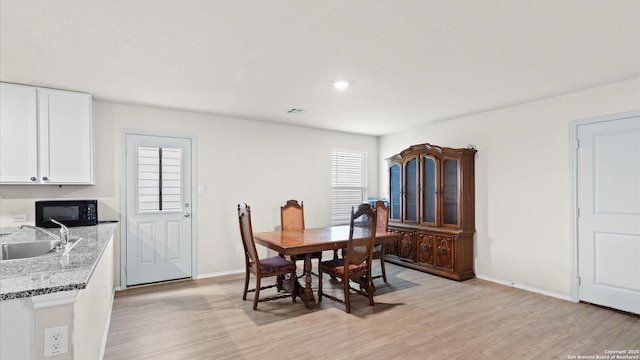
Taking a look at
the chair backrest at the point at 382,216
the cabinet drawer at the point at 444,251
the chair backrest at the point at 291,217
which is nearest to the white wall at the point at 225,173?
the chair backrest at the point at 291,217

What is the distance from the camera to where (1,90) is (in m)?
3.25

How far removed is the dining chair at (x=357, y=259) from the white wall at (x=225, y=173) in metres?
1.84

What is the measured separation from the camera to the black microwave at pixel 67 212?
3334 millimetres

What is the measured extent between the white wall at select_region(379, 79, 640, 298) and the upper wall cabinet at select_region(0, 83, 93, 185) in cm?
499

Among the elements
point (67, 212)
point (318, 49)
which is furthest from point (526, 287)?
point (67, 212)

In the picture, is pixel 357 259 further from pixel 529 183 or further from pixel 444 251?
pixel 529 183

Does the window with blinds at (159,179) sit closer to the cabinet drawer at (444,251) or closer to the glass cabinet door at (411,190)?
the glass cabinet door at (411,190)

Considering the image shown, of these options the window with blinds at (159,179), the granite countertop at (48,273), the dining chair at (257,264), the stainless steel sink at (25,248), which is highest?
the window with blinds at (159,179)

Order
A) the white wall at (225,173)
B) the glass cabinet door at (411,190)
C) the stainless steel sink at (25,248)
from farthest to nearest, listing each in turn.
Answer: the glass cabinet door at (411,190), the white wall at (225,173), the stainless steel sink at (25,248)

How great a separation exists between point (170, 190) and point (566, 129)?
16.4 feet

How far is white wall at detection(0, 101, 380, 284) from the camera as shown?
159 inches

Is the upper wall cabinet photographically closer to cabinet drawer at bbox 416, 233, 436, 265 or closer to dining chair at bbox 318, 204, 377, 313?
dining chair at bbox 318, 204, 377, 313

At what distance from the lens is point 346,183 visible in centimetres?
618

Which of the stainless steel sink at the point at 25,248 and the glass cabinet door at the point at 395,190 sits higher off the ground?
the glass cabinet door at the point at 395,190
